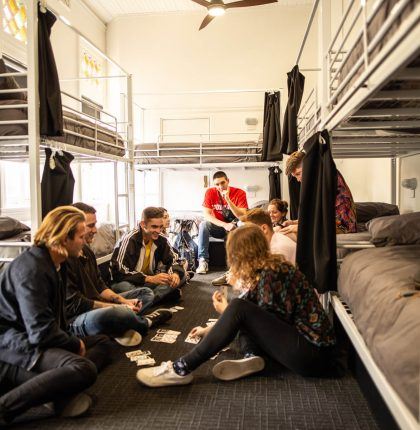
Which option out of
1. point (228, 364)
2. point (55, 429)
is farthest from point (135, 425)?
point (228, 364)

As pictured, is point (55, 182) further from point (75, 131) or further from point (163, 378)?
point (163, 378)

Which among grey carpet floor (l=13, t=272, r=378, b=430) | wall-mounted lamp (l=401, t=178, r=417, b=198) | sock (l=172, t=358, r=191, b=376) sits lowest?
grey carpet floor (l=13, t=272, r=378, b=430)

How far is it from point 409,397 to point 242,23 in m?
7.28

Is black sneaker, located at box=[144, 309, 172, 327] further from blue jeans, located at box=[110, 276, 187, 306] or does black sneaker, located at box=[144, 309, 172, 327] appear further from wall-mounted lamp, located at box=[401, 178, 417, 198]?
wall-mounted lamp, located at box=[401, 178, 417, 198]

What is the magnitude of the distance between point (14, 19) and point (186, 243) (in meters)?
3.60

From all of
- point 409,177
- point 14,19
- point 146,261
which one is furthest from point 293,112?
point 14,19

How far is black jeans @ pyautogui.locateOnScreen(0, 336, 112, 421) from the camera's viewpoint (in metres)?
1.75

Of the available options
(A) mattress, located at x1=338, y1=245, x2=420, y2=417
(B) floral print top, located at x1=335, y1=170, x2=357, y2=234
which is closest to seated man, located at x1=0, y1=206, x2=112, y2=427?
(A) mattress, located at x1=338, y1=245, x2=420, y2=417

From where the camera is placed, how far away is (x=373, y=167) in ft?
16.8

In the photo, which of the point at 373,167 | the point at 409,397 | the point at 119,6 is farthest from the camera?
the point at 119,6

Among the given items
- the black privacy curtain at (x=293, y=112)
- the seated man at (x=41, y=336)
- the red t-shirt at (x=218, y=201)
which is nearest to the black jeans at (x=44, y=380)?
the seated man at (x=41, y=336)

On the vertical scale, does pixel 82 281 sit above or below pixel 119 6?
below

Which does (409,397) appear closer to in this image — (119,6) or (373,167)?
(373,167)

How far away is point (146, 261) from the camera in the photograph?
365cm
